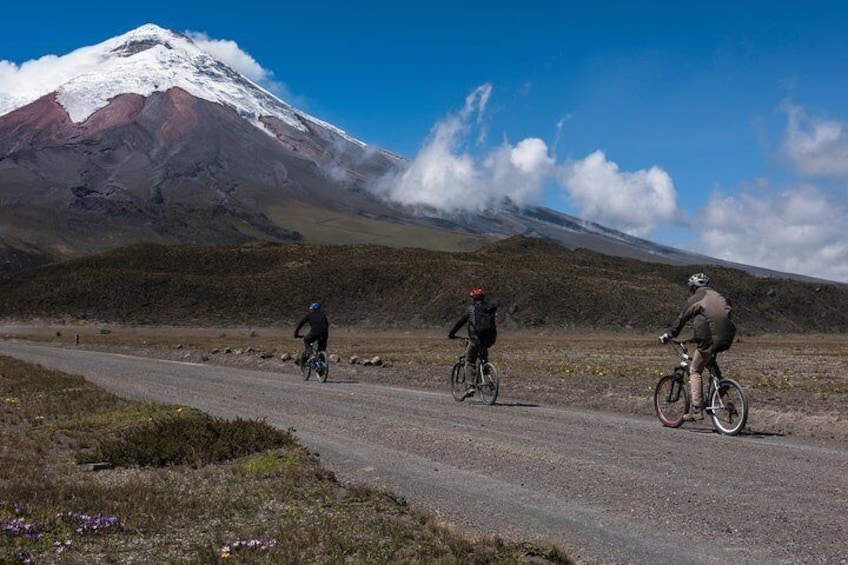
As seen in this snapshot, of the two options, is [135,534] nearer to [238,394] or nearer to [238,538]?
[238,538]

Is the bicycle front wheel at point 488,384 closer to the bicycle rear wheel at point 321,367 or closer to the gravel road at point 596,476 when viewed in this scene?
the gravel road at point 596,476

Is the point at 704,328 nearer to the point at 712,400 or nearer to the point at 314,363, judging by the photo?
the point at 712,400

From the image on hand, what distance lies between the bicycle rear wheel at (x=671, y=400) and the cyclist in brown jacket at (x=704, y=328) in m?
0.30

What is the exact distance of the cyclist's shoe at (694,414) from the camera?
558 inches

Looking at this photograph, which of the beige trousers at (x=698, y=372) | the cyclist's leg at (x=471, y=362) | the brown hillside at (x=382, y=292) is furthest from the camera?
the brown hillside at (x=382, y=292)

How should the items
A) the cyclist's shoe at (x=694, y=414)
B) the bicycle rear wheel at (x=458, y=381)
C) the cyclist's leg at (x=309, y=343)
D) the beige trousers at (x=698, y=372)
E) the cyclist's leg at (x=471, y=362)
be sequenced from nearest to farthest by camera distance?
the beige trousers at (x=698, y=372) < the cyclist's shoe at (x=694, y=414) < the cyclist's leg at (x=471, y=362) < the bicycle rear wheel at (x=458, y=381) < the cyclist's leg at (x=309, y=343)

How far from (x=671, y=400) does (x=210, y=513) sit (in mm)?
9780

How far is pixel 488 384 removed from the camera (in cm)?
1908

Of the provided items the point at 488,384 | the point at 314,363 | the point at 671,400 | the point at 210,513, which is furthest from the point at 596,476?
the point at 314,363

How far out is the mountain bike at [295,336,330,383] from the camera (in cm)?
2642

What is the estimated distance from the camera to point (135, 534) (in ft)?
23.1

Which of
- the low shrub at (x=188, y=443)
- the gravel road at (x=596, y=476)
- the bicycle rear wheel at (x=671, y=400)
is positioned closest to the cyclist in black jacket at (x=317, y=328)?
the gravel road at (x=596, y=476)

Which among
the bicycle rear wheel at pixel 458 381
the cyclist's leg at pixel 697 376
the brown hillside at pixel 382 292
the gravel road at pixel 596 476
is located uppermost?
the brown hillside at pixel 382 292

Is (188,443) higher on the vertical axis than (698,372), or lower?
lower
